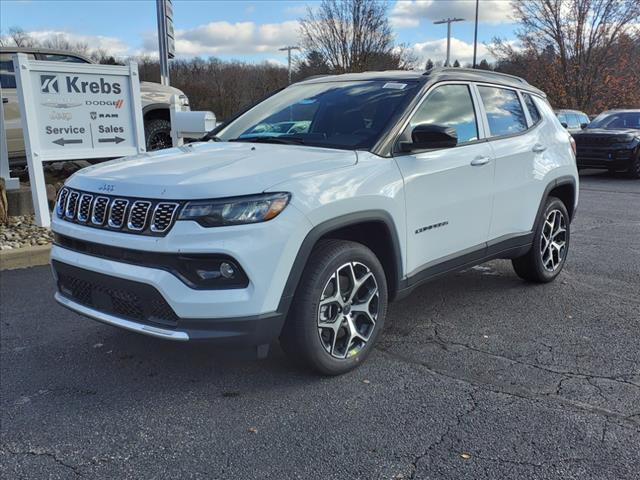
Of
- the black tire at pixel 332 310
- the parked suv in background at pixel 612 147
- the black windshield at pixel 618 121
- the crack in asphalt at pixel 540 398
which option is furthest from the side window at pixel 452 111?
the black windshield at pixel 618 121

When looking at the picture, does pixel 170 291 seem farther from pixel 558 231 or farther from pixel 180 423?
pixel 558 231

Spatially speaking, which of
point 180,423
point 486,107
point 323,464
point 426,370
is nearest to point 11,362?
point 180,423

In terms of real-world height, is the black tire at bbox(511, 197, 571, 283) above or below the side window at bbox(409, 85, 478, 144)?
below

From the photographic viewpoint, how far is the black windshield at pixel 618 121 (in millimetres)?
14892

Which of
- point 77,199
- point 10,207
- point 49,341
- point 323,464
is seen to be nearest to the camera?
point 323,464

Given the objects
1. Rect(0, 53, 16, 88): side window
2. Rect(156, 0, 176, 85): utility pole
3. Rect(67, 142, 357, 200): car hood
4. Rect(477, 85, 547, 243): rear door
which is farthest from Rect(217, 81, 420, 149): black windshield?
Rect(156, 0, 176, 85): utility pole

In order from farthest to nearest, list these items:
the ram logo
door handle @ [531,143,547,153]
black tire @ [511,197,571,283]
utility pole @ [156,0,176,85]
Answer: utility pole @ [156,0,176,85] → the ram logo → black tire @ [511,197,571,283] → door handle @ [531,143,547,153]

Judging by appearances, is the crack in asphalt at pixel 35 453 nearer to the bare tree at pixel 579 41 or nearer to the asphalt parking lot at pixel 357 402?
the asphalt parking lot at pixel 357 402

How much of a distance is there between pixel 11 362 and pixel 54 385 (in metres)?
0.55

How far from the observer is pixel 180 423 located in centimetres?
306

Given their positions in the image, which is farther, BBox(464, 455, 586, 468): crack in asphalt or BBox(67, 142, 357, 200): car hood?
BBox(67, 142, 357, 200): car hood

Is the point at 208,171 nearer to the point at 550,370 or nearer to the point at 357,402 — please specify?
the point at 357,402

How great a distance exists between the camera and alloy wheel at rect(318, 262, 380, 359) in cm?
334

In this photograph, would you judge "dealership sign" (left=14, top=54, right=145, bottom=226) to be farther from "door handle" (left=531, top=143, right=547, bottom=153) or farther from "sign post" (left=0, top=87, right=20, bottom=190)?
"door handle" (left=531, top=143, right=547, bottom=153)
